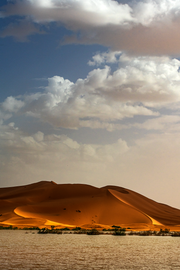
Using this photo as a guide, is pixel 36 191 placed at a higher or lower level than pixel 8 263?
higher

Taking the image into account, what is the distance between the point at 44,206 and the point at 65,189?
597 inches

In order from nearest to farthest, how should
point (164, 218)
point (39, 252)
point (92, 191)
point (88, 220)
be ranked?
point (39, 252), point (88, 220), point (164, 218), point (92, 191)

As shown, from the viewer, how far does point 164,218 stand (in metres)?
68.1

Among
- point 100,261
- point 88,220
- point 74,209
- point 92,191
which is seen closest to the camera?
point 100,261

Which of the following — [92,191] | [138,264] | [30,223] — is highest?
[92,191]

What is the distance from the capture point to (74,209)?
201ft

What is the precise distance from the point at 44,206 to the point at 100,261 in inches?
1825

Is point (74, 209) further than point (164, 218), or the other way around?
point (164, 218)

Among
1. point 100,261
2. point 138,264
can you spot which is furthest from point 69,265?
point 138,264

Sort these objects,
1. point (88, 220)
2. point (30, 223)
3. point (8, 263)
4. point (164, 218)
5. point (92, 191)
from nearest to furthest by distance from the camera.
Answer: point (8, 263) < point (30, 223) < point (88, 220) < point (164, 218) < point (92, 191)

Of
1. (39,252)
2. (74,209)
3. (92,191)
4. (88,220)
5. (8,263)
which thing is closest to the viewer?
(8,263)

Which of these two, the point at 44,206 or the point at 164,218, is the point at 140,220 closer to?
the point at 164,218

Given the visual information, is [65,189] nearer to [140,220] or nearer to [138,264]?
[140,220]

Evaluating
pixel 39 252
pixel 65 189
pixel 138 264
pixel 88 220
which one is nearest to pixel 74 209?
pixel 88 220
